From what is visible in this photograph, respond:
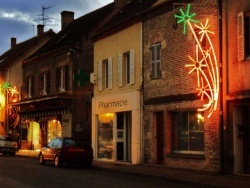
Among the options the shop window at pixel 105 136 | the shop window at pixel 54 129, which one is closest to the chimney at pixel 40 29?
the shop window at pixel 54 129

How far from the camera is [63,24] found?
44.7m

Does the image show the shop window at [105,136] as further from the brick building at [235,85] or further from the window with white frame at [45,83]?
the brick building at [235,85]

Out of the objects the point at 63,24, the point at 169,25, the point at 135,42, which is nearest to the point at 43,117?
the point at 63,24

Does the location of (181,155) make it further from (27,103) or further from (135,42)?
(27,103)

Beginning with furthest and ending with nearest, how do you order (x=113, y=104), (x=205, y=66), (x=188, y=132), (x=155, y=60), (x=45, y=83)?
1. (x=45, y=83)
2. (x=113, y=104)
3. (x=155, y=60)
4. (x=188, y=132)
5. (x=205, y=66)

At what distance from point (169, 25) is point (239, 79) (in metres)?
5.59

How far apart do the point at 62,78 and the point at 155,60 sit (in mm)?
13451

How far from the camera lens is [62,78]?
3622cm

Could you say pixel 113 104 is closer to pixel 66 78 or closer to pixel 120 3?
pixel 66 78

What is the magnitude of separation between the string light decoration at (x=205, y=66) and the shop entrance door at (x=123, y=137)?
308 inches

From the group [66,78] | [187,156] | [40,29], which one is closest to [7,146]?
[66,78]

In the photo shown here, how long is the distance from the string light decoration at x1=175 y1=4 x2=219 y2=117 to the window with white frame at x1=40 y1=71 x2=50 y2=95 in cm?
2000

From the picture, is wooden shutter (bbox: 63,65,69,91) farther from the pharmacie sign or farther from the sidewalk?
the sidewalk

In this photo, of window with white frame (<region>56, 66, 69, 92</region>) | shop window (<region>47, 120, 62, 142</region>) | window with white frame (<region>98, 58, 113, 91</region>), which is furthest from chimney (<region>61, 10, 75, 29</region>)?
window with white frame (<region>98, 58, 113, 91</region>)
